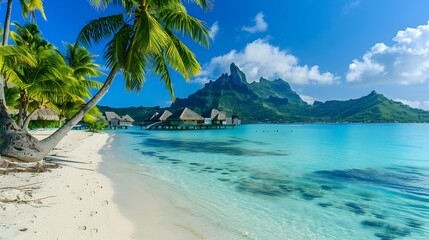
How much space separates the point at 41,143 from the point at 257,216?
641 centimetres

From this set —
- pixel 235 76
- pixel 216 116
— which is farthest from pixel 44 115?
pixel 235 76

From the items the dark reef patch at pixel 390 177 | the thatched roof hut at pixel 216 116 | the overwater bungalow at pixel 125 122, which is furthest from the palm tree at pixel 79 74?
the overwater bungalow at pixel 125 122

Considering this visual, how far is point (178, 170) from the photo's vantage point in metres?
10.3

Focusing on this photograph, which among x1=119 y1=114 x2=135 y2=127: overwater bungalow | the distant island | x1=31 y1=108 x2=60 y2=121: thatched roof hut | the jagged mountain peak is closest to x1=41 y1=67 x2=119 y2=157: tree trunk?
x1=31 y1=108 x2=60 y2=121: thatched roof hut

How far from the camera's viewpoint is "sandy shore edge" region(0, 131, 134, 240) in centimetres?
328

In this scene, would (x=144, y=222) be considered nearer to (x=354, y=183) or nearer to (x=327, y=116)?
(x=354, y=183)

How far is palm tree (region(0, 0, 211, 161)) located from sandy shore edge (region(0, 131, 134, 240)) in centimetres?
166

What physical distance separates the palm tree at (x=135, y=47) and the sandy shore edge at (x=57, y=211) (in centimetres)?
166

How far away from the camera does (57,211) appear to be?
4.00m

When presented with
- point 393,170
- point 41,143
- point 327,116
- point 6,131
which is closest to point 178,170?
point 41,143

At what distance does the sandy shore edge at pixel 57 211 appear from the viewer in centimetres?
328

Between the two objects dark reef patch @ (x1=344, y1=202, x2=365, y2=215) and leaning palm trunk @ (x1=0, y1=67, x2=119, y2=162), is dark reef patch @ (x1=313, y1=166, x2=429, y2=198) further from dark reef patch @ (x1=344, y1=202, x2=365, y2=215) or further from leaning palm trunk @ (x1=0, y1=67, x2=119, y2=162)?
leaning palm trunk @ (x1=0, y1=67, x2=119, y2=162)

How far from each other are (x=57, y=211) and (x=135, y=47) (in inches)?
196

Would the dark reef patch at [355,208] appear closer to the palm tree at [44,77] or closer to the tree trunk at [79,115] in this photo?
the tree trunk at [79,115]
